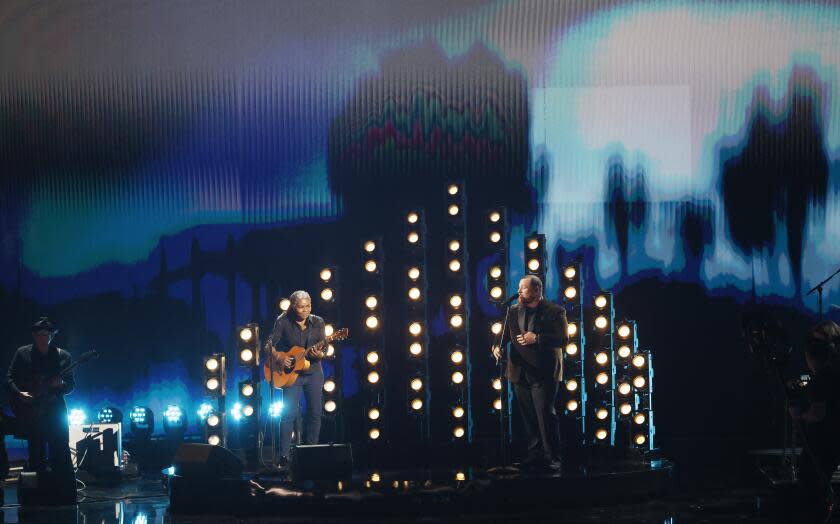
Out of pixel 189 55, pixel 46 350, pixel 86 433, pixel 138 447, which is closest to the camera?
pixel 46 350

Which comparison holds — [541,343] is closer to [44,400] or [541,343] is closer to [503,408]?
[503,408]

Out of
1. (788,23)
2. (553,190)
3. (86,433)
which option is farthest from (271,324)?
(788,23)

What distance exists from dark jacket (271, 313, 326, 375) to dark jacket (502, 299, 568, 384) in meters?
1.75

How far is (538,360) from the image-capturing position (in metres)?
7.68

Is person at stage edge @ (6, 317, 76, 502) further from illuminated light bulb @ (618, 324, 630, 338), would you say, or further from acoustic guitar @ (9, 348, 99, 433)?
illuminated light bulb @ (618, 324, 630, 338)

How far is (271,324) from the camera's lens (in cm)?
1105

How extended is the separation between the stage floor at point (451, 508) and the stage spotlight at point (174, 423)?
3074 mm

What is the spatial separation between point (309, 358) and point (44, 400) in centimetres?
213

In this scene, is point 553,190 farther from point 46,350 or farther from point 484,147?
point 46,350

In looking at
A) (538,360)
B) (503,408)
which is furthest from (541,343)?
(503,408)

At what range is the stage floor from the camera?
6.86m

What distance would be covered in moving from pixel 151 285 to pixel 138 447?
1.87 meters

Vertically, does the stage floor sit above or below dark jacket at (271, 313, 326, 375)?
below

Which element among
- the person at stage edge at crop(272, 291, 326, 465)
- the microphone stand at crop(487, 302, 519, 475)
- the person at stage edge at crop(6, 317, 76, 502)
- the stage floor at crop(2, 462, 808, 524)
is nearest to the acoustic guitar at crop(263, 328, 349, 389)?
the person at stage edge at crop(272, 291, 326, 465)
